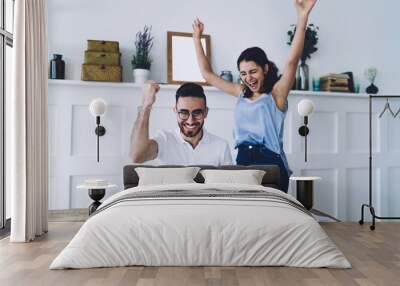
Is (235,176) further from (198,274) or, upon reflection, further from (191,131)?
(198,274)

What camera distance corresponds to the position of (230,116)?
6316 millimetres

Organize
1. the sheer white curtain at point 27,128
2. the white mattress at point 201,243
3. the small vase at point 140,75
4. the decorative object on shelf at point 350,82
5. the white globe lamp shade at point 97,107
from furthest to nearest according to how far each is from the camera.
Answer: the decorative object on shelf at point 350,82 → the small vase at point 140,75 → the white globe lamp shade at point 97,107 → the sheer white curtain at point 27,128 → the white mattress at point 201,243

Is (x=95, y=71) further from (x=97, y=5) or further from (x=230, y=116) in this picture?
(x=230, y=116)

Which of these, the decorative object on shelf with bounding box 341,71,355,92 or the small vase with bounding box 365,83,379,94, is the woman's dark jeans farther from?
the small vase with bounding box 365,83,379,94

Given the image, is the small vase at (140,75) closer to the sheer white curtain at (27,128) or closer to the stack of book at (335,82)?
the sheer white curtain at (27,128)

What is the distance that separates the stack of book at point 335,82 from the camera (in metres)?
6.47

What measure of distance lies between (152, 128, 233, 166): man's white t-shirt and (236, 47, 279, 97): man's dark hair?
3.33 ft

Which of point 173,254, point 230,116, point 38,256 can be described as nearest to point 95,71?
point 230,116

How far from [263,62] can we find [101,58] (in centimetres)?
221

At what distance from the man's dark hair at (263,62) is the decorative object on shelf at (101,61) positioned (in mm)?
1696

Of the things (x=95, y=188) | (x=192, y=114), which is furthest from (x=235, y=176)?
(x=95, y=188)

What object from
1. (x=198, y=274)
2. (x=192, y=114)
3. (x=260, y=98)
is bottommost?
(x=198, y=274)

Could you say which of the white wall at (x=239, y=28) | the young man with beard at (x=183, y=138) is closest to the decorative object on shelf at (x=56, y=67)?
the white wall at (x=239, y=28)

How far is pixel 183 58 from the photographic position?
6293 millimetres
